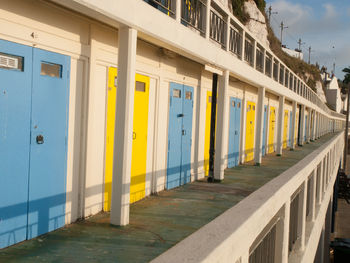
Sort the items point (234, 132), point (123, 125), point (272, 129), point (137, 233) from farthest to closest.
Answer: point (272, 129), point (234, 132), point (123, 125), point (137, 233)

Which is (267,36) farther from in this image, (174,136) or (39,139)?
(39,139)

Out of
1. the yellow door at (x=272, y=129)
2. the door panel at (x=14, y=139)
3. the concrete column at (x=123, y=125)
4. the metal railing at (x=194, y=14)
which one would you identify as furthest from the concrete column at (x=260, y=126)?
the door panel at (x=14, y=139)

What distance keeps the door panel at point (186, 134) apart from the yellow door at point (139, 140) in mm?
1994

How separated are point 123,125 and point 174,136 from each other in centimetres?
356

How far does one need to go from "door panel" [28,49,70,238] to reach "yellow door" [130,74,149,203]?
1.98 m

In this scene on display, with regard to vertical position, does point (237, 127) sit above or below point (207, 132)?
above

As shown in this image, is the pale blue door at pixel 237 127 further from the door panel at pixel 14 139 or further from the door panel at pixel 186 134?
the door panel at pixel 14 139

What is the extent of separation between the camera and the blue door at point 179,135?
9.00m

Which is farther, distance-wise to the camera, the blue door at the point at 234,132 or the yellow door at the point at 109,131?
the blue door at the point at 234,132

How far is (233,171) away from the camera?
1259cm

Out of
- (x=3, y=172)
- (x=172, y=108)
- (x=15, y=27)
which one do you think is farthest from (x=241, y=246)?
(x=172, y=108)

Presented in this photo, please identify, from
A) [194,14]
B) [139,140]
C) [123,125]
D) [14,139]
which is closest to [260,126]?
[194,14]

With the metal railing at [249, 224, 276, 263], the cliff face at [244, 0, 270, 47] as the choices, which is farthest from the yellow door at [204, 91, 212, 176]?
the cliff face at [244, 0, 270, 47]

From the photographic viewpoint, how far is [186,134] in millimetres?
9852
